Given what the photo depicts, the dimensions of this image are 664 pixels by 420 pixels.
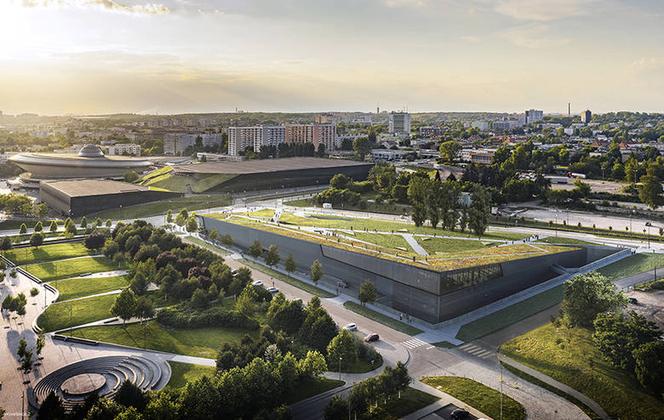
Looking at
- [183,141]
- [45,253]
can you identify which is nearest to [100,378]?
[45,253]

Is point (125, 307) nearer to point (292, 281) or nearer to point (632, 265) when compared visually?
point (292, 281)

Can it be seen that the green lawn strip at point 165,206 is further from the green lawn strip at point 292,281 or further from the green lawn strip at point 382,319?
the green lawn strip at point 382,319

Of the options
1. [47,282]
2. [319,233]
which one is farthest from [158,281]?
[319,233]

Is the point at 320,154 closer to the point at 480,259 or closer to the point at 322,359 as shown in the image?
the point at 480,259

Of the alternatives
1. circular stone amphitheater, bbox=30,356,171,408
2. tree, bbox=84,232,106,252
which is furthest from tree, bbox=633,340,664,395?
tree, bbox=84,232,106,252

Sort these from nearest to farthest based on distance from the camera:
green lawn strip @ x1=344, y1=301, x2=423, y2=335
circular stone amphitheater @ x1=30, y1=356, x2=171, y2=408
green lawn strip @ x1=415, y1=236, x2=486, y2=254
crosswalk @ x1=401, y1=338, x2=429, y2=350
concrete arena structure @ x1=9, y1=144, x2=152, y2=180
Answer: circular stone amphitheater @ x1=30, y1=356, x2=171, y2=408 < crosswalk @ x1=401, y1=338, x2=429, y2=350 < green lawn strip @ x1=344, y1=301, x2=423, y2=335 < green lawn strip @ x1=415, y1=236, x2=486, y2=254 < concrete arena structure @ x1=9, y1=144, x2=152, y2=180

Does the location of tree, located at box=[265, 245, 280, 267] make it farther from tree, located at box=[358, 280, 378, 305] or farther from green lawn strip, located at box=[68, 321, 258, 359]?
green lawn strip, located at box=[68, 321, 258, 359]

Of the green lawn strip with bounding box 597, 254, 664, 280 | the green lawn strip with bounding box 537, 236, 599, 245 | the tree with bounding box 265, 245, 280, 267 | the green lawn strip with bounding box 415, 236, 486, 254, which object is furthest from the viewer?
the tree with bounding box 265, 245, 280, 267
